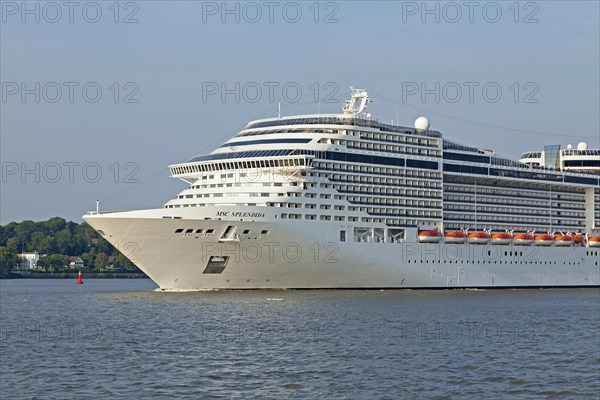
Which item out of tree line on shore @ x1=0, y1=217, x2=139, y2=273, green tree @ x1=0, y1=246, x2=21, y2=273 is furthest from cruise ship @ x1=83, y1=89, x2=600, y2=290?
tree line on shore @ x1=0, y1=217, x2=139, y2=273

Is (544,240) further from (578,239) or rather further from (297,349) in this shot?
(297,349)

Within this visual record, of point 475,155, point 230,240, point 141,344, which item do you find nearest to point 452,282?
point 475,155

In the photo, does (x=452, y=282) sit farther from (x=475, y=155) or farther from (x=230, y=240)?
(x=230, y=240)

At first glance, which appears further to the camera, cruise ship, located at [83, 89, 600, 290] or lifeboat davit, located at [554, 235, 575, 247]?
lifeboat davit, located at [554, 235, 575, 247]

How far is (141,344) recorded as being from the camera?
3769cm

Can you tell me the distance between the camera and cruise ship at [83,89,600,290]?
61.7 meters

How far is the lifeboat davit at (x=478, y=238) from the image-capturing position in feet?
251

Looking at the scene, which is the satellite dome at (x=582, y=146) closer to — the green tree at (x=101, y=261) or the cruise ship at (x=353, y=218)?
the cruise ship at (x=353, y=218)

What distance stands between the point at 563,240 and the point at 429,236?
17727 millimetres

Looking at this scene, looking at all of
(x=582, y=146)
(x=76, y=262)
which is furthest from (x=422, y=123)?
(x=76, y=262)

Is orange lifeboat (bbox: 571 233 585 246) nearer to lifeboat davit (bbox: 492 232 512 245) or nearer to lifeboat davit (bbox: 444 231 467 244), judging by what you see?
lifeboat davit (bbox: 492 232 512 245)

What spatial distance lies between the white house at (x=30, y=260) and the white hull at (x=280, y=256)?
124129 millimetres

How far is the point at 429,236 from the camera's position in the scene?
7338cm

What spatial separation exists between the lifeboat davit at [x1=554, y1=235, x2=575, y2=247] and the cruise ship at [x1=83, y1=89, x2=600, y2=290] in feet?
0.41
